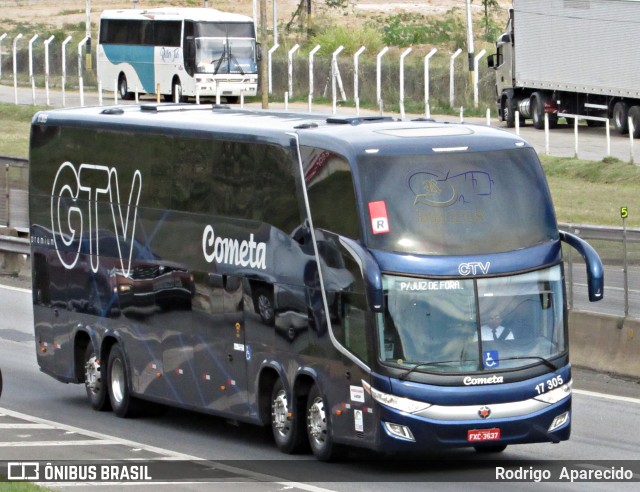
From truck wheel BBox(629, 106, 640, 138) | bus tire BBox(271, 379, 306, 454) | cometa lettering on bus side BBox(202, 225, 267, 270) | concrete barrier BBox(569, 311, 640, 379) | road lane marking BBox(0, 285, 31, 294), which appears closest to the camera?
bus tire BBox(271, 379, 306, 454)

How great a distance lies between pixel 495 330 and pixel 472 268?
0.59 meters

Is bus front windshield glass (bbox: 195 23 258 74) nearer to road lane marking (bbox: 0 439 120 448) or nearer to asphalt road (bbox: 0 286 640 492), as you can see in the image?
asphalt road (bbox: 0 286 640 492)

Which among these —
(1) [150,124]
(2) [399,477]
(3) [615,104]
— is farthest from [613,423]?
(3) [615,104]

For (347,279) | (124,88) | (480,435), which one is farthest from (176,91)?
(480,435)

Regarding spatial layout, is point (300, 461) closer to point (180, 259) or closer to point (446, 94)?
point (180, 259)

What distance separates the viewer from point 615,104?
52.3 metres

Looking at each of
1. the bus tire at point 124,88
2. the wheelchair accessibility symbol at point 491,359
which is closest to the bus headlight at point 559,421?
the wheelchair accessibility symbol at point 491,359

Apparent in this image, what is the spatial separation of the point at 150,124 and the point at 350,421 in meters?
5.30

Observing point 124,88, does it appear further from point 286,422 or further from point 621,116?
point 286,422

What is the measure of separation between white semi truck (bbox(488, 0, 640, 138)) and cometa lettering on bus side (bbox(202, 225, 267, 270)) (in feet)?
115

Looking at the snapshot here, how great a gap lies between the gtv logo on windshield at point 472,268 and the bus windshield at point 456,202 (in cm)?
12

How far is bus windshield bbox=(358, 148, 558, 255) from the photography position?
14.3 metres

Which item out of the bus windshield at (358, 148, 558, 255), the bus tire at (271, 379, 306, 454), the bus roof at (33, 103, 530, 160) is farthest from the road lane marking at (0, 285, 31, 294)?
the bus windshield at (358, 148, 558, 255)

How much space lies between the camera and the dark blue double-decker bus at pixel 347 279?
46.7 feet
